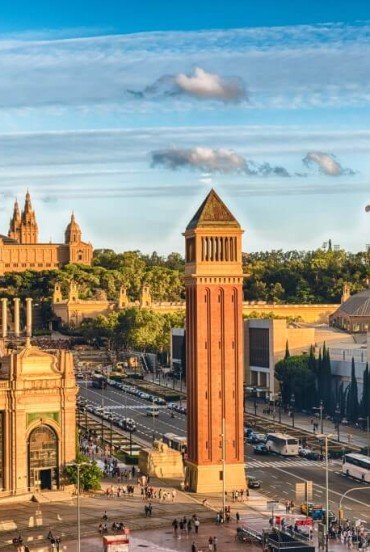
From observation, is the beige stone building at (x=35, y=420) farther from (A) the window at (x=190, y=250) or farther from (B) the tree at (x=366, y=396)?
(B) the tree at (x=366, y=396)

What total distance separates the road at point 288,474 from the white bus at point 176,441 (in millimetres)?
5173

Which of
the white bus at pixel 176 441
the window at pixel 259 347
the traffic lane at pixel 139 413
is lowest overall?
the white bus at pixel 176 441

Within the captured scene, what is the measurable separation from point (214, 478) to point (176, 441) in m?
19.3

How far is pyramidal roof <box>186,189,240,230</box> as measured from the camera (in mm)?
101812

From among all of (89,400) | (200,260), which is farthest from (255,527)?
(89,400)

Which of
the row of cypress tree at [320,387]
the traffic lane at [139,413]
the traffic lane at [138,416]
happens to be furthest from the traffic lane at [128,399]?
the row of cypress tree at [320,387]

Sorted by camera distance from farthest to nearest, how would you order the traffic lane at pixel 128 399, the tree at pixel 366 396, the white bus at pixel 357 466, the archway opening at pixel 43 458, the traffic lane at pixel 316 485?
the traffic lane at pixel 128 399, the tree at pixel 366 396, the white bus at pixel 357 466, the archway opening at pixel 43 458, the traffic lane at pixel 316 485

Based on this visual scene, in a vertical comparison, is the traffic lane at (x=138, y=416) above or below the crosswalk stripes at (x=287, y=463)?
above

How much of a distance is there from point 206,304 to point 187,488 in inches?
532

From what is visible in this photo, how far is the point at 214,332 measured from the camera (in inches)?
4035

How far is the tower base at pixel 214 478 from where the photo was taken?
323ft

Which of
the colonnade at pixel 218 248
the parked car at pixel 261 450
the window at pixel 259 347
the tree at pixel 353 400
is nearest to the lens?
the colonnade at pixel 218 248

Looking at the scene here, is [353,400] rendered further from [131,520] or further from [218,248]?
[131,520]

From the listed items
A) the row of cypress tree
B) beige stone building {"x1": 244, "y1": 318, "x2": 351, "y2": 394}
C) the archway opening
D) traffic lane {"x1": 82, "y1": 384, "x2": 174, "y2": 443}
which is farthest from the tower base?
beige stone building {"x1": 244, "y1": 318, "x2": 351, "y2": 394}
